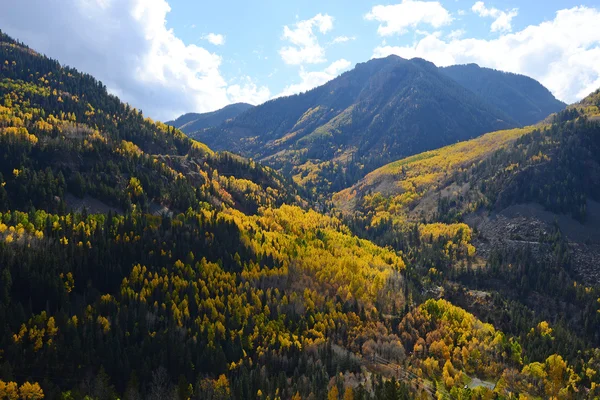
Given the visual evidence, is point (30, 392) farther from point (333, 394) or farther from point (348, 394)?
point (348, 394)

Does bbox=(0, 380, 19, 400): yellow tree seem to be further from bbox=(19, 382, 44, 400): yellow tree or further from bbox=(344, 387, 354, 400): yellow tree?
bbox=(344, 387, 354, 400): yellow tree

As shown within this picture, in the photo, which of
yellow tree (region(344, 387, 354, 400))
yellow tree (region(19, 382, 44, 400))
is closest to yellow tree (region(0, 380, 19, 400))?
yellow tree (region(19, 382, 44, 400))

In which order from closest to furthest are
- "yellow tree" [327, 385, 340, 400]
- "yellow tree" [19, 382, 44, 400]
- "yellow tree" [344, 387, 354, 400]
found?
"yellow tree" [19, 382, 44, 400]
"yellow tree" [327, 385, 340, 400]
"yellow tree" [344, 387, 354, 400]

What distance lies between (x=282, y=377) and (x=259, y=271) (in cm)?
7037

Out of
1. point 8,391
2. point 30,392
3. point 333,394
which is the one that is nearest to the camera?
point 8,391

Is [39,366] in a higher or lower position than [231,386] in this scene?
higher

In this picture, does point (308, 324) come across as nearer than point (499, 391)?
No

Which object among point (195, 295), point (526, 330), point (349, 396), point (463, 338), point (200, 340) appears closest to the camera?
point (349, 396)

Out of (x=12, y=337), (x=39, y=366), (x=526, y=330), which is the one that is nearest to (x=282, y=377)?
(x=39, y=366)

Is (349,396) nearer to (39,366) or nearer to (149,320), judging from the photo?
(149,320)

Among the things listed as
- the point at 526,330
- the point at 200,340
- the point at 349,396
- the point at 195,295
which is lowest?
the point at 526,330

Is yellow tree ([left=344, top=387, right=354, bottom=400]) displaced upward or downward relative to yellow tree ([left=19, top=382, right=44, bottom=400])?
downward

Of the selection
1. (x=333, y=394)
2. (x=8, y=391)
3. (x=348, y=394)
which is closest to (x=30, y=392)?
(x=8, y=391)

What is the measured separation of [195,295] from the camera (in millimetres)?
160000
